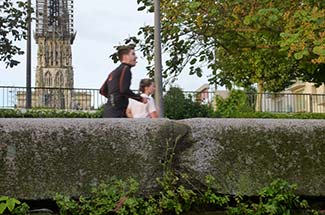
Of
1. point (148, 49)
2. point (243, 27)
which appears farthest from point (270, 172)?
point (148, 49)

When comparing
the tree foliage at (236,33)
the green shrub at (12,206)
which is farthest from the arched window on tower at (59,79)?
the green shrub at (12,206)

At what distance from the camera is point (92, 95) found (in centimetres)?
2345

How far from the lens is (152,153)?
12.1 ft

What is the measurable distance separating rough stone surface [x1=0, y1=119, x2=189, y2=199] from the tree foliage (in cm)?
510

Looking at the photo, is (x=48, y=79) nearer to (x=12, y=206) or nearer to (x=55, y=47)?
(x=55, y=47)

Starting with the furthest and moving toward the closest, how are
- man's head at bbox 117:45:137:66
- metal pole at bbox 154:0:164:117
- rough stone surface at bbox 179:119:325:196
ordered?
metal pole at bbox 154:0:164:117 → man's head at bbox 117:45:137:66 → rough stone surface at bbox 179:119:325:196

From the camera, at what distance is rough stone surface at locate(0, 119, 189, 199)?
11.4ft

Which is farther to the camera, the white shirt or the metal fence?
Answer: the metal fence

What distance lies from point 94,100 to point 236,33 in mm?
12715

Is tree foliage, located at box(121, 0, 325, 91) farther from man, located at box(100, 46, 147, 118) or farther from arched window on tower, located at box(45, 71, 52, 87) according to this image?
arched window on tower, located at box(45, 71, 52, 87)

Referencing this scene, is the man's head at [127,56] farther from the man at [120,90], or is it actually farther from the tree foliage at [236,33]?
the tree foliage at [236,33]

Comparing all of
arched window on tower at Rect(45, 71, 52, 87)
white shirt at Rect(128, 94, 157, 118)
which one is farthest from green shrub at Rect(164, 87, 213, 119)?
arched window on tower at Rect(45, 71, 52, 87)

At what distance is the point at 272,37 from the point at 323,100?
21.0m

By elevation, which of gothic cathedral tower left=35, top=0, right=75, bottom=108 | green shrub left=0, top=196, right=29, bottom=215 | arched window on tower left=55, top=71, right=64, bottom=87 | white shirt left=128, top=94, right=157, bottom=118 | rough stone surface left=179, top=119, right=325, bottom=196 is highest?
gothic cathedral tower left=35, top=0, right=75, bottom=108
